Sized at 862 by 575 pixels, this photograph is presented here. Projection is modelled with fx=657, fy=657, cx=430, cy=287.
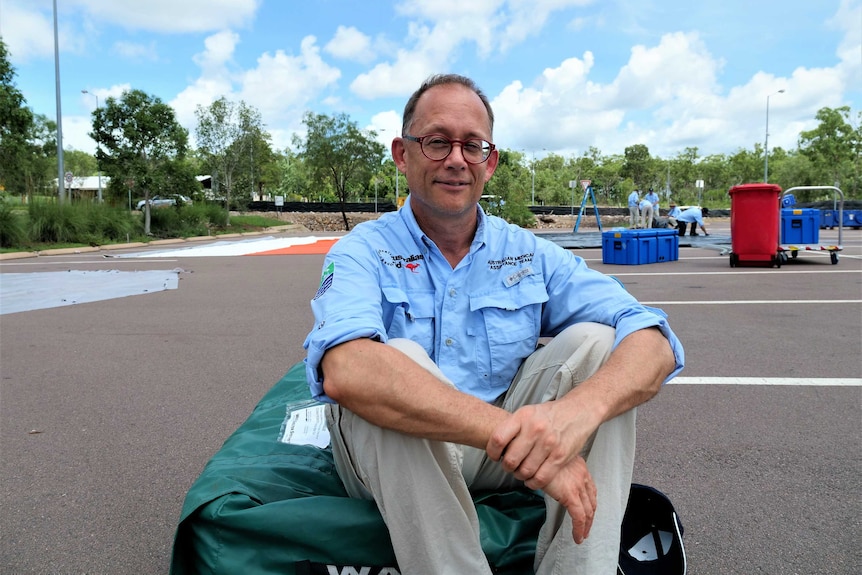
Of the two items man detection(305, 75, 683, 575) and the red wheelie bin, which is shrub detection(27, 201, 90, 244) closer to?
the red wheelie bin

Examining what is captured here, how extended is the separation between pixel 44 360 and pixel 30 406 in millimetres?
1272

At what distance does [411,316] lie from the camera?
6.82 feet

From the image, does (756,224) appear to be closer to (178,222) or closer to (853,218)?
(853,218)

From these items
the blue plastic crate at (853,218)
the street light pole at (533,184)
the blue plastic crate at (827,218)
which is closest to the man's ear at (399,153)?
the blue plastic crate at (827,218)

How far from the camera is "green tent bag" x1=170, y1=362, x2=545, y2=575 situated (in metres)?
1.77

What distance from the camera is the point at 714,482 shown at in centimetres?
272

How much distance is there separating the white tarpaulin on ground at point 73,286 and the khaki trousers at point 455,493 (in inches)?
285

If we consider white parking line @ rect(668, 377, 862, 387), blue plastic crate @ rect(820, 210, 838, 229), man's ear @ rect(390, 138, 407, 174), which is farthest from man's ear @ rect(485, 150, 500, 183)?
blue plastic crate @ rect(820, 210, 838, 229)

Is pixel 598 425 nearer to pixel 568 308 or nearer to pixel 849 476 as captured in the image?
pixel 568 308

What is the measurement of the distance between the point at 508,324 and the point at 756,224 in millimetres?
10223

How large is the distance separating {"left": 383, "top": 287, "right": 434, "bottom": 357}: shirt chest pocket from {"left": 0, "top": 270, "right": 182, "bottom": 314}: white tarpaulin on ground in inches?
273

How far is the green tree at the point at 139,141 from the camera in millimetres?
21609

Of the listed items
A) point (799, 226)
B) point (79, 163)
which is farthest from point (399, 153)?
point (79, 163)

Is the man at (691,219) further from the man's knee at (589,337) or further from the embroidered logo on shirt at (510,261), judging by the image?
the man's knee at (589,337)
